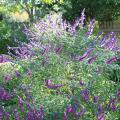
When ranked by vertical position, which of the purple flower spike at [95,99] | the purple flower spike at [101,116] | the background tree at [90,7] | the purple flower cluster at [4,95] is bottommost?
the background tree at [90,7]

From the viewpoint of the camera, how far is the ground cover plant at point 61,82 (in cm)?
347

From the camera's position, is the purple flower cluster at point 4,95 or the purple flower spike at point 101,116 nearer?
the purple flower spike at point 101,116

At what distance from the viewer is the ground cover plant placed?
3.47m

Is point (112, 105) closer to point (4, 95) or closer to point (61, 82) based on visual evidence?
point (61, 82)

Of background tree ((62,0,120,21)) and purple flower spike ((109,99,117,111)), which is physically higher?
purple flower spike ((109,99,117,111))

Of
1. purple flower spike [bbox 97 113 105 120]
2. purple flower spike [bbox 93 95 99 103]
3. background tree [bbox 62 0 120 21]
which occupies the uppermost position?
purple flower spike [bbox 93 95 99 103]

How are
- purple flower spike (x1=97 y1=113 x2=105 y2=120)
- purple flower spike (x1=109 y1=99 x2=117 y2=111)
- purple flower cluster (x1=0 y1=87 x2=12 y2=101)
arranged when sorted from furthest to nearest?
purple flower cluster (x1=0 y1=87 x2=12 y2=101)
purple flower spike (x1=109 y1=99 x2=117 y2=111)
purple flower spike (x1=97 y1=113 x2=105 y2=120)

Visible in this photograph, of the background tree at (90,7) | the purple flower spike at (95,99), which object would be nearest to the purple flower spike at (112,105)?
the purple flower spike at (95,99)

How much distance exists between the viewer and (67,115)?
3301 millimetres

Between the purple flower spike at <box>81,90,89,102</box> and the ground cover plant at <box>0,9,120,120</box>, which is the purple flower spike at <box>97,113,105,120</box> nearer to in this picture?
the ground cover plant at <box>0,9,120,120</box>

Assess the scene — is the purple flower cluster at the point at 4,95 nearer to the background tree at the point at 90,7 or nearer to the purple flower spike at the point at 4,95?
the purple flower spike at the point at 4,95

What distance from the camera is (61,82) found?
4.13 meters

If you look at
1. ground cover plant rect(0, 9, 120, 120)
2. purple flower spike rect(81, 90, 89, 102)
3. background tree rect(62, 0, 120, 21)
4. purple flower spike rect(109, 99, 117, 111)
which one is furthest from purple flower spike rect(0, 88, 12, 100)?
background tree rect(62, 0, 120, 21)

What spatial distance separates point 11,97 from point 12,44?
1015cm
